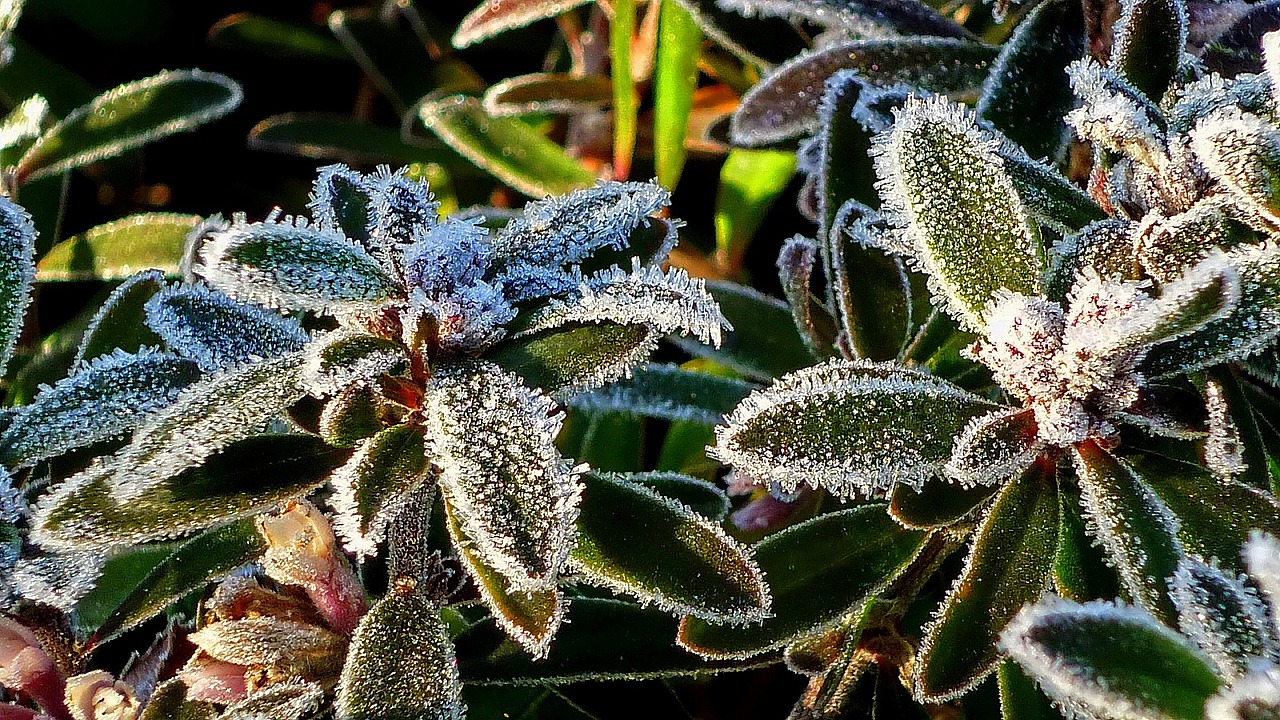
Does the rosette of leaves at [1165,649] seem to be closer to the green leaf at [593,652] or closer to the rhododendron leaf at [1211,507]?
A: the rhododendron leaf at [1211,507]

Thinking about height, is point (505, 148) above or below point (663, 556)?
above

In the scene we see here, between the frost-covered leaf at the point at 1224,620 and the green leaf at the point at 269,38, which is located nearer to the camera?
the frost-covered leaf at the point at 1224,620

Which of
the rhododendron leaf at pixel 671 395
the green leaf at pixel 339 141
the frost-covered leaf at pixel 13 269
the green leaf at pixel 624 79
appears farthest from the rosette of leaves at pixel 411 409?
the green leaf at pixel 339 141

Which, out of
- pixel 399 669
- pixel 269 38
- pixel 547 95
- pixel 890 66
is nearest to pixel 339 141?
pixel 269 38

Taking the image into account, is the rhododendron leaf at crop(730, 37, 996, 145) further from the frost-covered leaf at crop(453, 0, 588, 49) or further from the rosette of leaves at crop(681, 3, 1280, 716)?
the frost-covered leaf at crop(453, 0, 588, 49)

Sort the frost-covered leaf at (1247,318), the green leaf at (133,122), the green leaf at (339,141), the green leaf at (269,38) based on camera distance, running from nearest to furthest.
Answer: the frost-covered leaf at (1247,318) → the green leaf at (133,122) → the green leaf at (339,141) → the green leaf at (269,38)

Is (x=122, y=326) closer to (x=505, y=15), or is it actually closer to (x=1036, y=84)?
(x=505, y=15)
